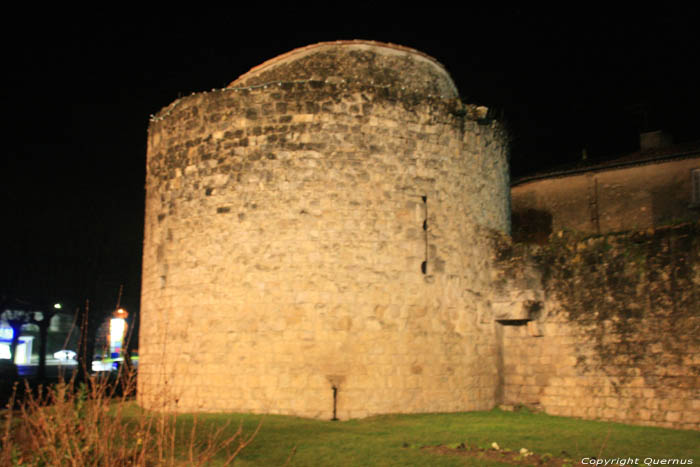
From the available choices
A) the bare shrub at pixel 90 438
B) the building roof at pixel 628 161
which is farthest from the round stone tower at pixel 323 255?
the building roof at pixel 628 161

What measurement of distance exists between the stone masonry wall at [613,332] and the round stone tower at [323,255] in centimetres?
76

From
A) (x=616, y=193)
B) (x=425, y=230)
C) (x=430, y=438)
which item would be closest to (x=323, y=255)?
(x=425, y=230)

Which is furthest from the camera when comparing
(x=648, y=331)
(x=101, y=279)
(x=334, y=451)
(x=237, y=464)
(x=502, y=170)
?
(x=101, y=279)

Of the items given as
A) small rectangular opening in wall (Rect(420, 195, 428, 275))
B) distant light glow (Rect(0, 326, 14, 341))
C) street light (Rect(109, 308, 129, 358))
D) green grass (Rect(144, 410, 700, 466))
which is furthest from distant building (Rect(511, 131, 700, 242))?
distant light glow (Rect(0, 326, 14, 341))

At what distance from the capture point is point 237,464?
298 inches

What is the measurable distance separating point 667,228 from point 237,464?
7554mm

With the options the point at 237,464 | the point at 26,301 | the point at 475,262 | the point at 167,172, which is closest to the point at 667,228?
the point at 475,262

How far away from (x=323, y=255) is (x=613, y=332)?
4885 mm

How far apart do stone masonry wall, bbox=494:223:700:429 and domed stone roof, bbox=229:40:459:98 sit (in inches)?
151

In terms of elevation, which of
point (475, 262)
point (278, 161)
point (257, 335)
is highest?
point (278, 161)

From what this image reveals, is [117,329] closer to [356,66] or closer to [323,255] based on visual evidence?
[323,255]

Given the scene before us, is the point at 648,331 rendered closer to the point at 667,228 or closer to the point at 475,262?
the point at 667,228

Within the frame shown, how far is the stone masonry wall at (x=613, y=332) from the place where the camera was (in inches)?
407

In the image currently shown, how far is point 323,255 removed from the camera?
11203 mm
